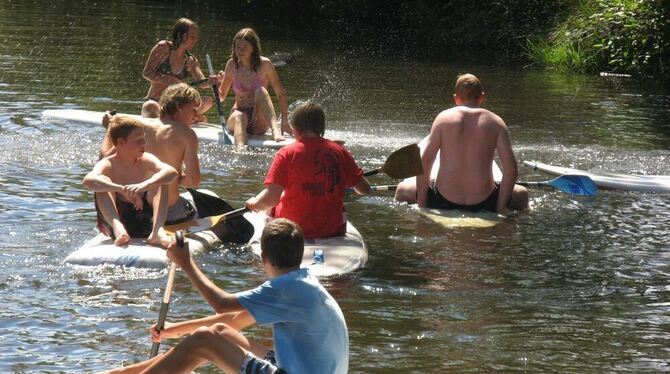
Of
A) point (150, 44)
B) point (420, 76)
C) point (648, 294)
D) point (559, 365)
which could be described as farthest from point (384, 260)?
point (150, 44)

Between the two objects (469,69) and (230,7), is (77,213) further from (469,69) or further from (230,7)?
(230,7)

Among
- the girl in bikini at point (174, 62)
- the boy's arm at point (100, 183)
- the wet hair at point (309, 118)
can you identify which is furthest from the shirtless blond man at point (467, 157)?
the girl in bikini at point (174, 62)

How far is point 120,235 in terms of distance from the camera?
8062 millimetres

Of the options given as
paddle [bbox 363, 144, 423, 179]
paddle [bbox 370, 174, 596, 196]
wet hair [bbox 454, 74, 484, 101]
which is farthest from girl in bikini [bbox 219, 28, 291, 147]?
paddle [bbox 363, 144, 423, 179]

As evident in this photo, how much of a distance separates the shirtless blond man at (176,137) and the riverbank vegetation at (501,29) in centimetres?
1314

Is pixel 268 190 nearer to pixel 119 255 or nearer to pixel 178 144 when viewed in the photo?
pixel 178 144

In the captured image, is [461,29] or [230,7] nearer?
[461,29]

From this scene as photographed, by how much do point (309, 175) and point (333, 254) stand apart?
559mm

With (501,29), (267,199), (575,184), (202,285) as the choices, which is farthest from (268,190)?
(501,29)

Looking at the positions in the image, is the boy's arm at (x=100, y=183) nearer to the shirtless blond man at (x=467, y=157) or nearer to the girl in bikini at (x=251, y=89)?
the shirtless blond man at (x=467, y=157)

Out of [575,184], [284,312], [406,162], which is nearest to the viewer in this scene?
[284,312]

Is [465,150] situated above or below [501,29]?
below

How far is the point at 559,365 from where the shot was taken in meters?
6.61

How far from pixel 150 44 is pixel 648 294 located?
16757mm
